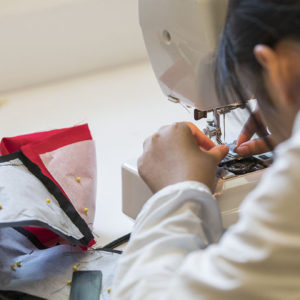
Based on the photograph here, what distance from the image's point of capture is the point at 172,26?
85 centimetres

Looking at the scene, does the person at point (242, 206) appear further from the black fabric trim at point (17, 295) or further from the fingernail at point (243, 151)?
the black fabric trim at point (17, 295)

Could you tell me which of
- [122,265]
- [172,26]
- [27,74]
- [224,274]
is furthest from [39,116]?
[224,274]

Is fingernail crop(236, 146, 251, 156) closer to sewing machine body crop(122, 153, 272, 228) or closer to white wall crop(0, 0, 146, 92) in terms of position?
sewing machine body crop(122, 153, 272, 228)

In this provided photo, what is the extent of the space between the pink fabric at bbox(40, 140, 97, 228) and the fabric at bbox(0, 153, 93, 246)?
0.15 ft

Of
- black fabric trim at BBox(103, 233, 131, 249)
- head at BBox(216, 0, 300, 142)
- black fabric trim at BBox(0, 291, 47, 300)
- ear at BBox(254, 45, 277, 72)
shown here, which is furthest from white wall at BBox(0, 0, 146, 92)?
ear at BBox(254, 45, 277, 72)

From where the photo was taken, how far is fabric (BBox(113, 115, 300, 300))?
0.53 m

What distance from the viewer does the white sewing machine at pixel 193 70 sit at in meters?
0.80

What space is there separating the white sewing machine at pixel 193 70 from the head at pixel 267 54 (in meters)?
0.09

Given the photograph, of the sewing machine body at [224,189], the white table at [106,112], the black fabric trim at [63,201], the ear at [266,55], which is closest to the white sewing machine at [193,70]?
the sewing machine body at [224,189]

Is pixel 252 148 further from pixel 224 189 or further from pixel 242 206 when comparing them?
pixel 242 206

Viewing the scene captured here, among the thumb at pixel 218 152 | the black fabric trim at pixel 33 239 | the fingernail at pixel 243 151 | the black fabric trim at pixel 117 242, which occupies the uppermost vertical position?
the thumb at pixel 218 152

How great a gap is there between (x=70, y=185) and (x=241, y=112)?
1.27ft

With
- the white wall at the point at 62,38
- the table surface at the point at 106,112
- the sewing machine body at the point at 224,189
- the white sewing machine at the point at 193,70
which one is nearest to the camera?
the white sewing machine at the point at 193,70

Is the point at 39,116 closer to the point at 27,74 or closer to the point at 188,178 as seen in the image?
the point at 27,74
